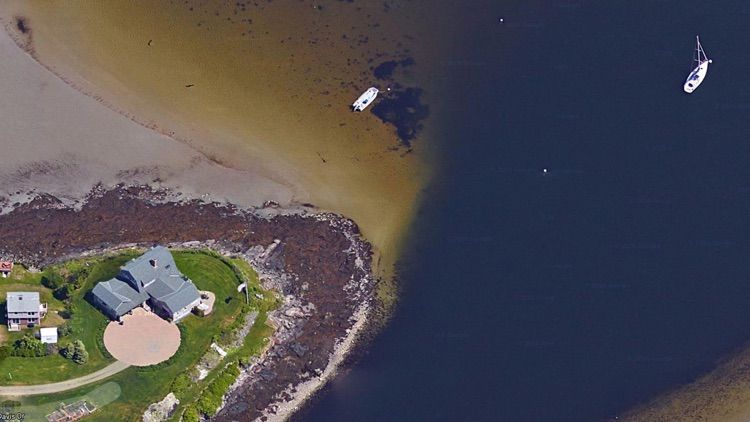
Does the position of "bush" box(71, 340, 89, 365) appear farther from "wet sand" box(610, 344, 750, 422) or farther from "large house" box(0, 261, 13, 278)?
"wet sand" box(610, 344, 750, 422)

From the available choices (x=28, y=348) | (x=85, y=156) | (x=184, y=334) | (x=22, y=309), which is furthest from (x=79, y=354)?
(x=85, y=156)

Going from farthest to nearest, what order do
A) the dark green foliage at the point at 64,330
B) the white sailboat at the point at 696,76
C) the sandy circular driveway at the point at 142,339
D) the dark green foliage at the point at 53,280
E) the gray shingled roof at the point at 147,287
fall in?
1. the white sailboat at the point at 696,76
2. the dark green foliage at the point at 53,280
3. the gray shingled roof at the point at 147,287
4. the dark green foliage at the point at 64,330
5. the sandy circular driveway at the point at 142,339

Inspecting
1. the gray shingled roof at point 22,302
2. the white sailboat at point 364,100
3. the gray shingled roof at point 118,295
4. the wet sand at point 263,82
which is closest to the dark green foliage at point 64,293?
the gray shingled roof at point 118,295

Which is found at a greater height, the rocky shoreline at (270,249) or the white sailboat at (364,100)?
the white sailboat at (364,100)

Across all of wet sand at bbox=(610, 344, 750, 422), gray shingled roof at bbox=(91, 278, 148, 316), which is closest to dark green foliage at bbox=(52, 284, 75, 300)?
gray shingled roof at bbox=(91, 278, 148, 316)

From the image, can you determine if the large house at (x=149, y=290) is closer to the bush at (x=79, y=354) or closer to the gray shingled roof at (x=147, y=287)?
the gray shingled roof at (x=147, y=287)

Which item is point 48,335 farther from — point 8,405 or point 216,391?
point 216,391

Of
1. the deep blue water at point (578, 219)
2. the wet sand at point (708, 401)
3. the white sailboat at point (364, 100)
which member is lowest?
the wet sand at point (708, 401)

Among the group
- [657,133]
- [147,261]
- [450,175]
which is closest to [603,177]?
[657,133]
